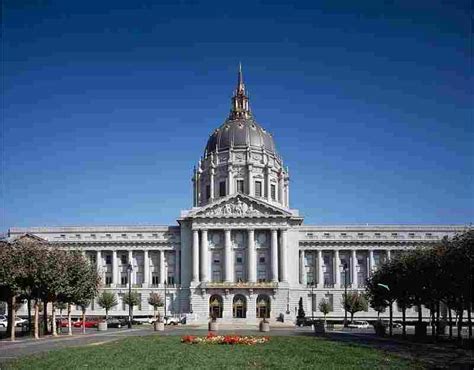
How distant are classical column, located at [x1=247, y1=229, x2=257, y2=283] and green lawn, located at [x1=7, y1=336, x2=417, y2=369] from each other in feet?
273

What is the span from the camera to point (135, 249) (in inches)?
5379

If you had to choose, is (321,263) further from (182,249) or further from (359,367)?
(359,367)

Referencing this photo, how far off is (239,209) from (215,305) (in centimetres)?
1906

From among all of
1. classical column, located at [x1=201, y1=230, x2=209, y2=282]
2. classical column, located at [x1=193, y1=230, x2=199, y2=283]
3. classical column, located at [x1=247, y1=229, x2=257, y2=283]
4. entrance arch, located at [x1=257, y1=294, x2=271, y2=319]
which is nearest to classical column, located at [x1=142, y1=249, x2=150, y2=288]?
classical column, located at [x1=193, y1=230, x2=199, y2=283]

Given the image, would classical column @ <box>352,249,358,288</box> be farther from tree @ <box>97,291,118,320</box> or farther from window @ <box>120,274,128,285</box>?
tree @ <box>97,291,118,320</box>

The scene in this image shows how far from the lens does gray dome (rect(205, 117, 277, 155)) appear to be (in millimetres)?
152875

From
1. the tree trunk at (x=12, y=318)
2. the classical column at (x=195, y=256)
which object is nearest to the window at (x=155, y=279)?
the classical column at (x=195, y=256)

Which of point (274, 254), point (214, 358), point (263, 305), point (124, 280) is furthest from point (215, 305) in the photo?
point (214, 358)

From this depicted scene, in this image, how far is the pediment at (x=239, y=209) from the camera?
130 m

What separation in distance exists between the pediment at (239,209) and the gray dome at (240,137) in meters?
24.1

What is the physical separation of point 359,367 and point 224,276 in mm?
97721

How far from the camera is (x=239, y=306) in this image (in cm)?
12538


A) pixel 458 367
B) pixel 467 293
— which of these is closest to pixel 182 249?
pixel 467 293

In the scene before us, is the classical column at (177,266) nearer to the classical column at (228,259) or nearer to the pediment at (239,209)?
the pediment at (239,209)
